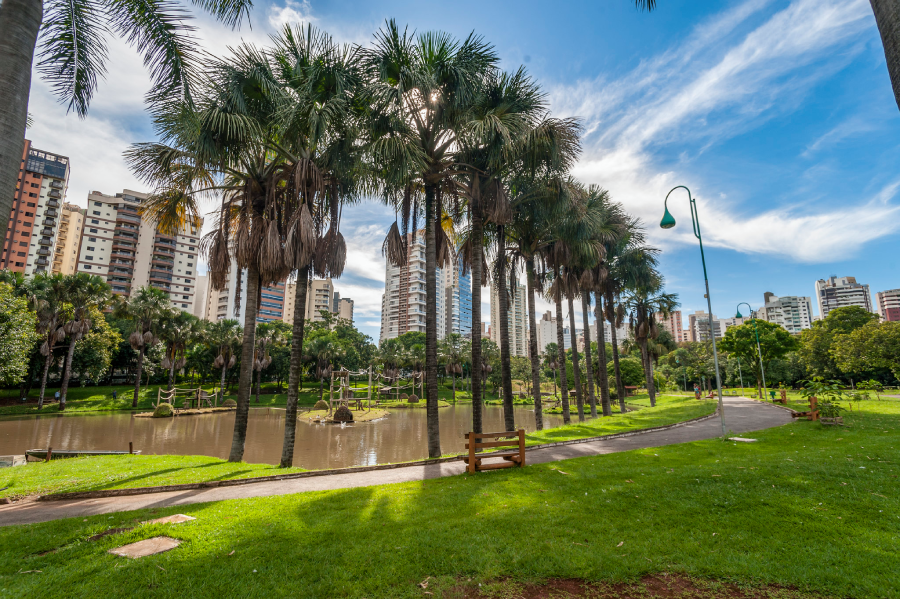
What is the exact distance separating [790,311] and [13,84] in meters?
210

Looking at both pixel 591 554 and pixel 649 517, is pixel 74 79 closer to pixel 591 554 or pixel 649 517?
pixel 591 554

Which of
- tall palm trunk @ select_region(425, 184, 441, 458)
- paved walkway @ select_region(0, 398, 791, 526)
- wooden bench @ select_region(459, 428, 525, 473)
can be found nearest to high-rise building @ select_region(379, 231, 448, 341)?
tall palm trunk @ select_region(425, 184, 441, 458)

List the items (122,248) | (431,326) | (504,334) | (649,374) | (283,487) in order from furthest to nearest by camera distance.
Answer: (122,248) < (649,374) < (504,334) < (431,326) < (283,487)

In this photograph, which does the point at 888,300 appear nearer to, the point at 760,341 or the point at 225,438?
the point at 760,341

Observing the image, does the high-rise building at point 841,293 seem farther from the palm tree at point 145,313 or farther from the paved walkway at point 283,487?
the palm tree at point 145,313

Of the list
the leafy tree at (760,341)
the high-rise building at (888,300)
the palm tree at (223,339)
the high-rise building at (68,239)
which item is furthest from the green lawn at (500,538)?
the high-rise building at (888,300)

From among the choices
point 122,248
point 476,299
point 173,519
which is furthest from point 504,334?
point 122,248

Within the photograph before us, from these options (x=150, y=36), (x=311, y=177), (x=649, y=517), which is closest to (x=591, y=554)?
(x=649, y=517)

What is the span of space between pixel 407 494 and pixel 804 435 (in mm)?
14209

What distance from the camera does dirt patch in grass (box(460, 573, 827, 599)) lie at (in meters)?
4.03

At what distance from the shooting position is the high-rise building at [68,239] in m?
92.6

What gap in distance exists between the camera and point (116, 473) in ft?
36.0

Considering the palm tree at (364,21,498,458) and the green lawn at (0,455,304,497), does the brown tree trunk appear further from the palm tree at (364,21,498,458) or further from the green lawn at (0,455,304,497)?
the green lawn at (0,455,304,497)

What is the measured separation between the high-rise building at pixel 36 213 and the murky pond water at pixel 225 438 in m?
68.7
